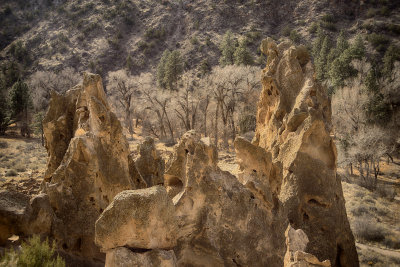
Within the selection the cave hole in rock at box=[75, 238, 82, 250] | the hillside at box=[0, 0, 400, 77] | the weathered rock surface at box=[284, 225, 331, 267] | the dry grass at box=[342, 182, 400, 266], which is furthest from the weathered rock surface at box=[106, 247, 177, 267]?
the hillside at box=[0, 0, 400, 77]

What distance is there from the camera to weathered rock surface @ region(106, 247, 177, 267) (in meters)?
4.53

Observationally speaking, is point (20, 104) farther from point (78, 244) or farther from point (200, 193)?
point (200, 193)

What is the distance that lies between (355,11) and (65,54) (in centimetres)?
5486

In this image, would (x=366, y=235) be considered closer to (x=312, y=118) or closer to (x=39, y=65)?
(x=312, y=118)

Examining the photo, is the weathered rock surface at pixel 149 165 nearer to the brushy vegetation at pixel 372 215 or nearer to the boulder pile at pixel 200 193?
the boulder pile at pixel 200 193

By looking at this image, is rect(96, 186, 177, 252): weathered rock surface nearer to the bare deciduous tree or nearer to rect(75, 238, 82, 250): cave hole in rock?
rect(75, 238, 82, 250): cave hole in rock

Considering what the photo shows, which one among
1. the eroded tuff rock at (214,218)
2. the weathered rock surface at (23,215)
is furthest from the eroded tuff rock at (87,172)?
the eroded tuff rock at (214,218)

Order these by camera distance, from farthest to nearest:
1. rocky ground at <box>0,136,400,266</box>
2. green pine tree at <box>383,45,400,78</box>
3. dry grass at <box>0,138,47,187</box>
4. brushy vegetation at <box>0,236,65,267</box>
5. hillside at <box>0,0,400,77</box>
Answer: hillside at <box>0,0,400,77</box> → green pine tree at <box>383,45,400,78</box> → dry grass at <box>0,138,47,187</box> → rocky ground at <box>0,136,400,266</box> → brushy vegetation at <box>0,236,65,267</box>

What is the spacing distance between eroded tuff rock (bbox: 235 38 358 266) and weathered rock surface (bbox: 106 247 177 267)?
A: 10.2 ft

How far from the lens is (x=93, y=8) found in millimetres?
73500

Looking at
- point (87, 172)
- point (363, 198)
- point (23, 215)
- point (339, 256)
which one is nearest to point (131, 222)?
point (23, 215)

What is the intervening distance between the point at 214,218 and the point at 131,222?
2.11 m

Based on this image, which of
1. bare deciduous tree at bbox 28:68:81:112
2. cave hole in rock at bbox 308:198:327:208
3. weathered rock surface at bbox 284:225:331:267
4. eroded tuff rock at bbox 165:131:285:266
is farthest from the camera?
bare deciduous tree at bbox 28:68:81:112

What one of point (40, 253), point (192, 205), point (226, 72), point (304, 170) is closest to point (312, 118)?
point (304, 170)
